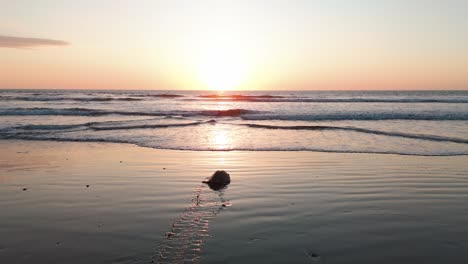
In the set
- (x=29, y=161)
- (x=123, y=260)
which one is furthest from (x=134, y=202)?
(x=29, y=161)

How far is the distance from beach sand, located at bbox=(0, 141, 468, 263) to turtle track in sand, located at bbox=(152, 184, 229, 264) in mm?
17

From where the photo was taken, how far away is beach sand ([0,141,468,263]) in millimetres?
5090

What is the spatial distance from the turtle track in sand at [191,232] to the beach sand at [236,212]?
0.06ft

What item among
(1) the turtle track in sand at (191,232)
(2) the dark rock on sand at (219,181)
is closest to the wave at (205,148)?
(2) the dark rock on sand at (219,181)

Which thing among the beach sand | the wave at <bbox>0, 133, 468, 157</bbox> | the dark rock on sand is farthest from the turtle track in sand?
the wave at <bbox>0, 133, 468, 157</bbox>

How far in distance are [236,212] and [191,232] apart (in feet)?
4.00

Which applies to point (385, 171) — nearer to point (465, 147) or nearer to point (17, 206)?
point (465, 147)

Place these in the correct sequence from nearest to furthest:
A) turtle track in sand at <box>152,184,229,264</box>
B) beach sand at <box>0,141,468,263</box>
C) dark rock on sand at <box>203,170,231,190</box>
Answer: turtle track in sand at <box>152,184,229,264</box> → beach sand at <box>0,141,468,263</box> → dark rock on sand at <box>203,170,231,190</box>

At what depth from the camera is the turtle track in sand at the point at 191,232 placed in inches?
193

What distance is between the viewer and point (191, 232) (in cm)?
575

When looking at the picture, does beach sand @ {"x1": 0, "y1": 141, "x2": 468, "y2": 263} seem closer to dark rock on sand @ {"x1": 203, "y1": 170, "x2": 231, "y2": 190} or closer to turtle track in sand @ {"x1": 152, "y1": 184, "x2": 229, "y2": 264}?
turtle track in sand @ {"x1": 152, "y1": 184, "x2": 229, "y2": 264}

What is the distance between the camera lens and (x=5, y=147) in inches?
600

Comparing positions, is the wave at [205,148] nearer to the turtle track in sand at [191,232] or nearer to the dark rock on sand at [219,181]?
the dark rock on sand at [219,181]

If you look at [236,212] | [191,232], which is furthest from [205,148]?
[191,232]
